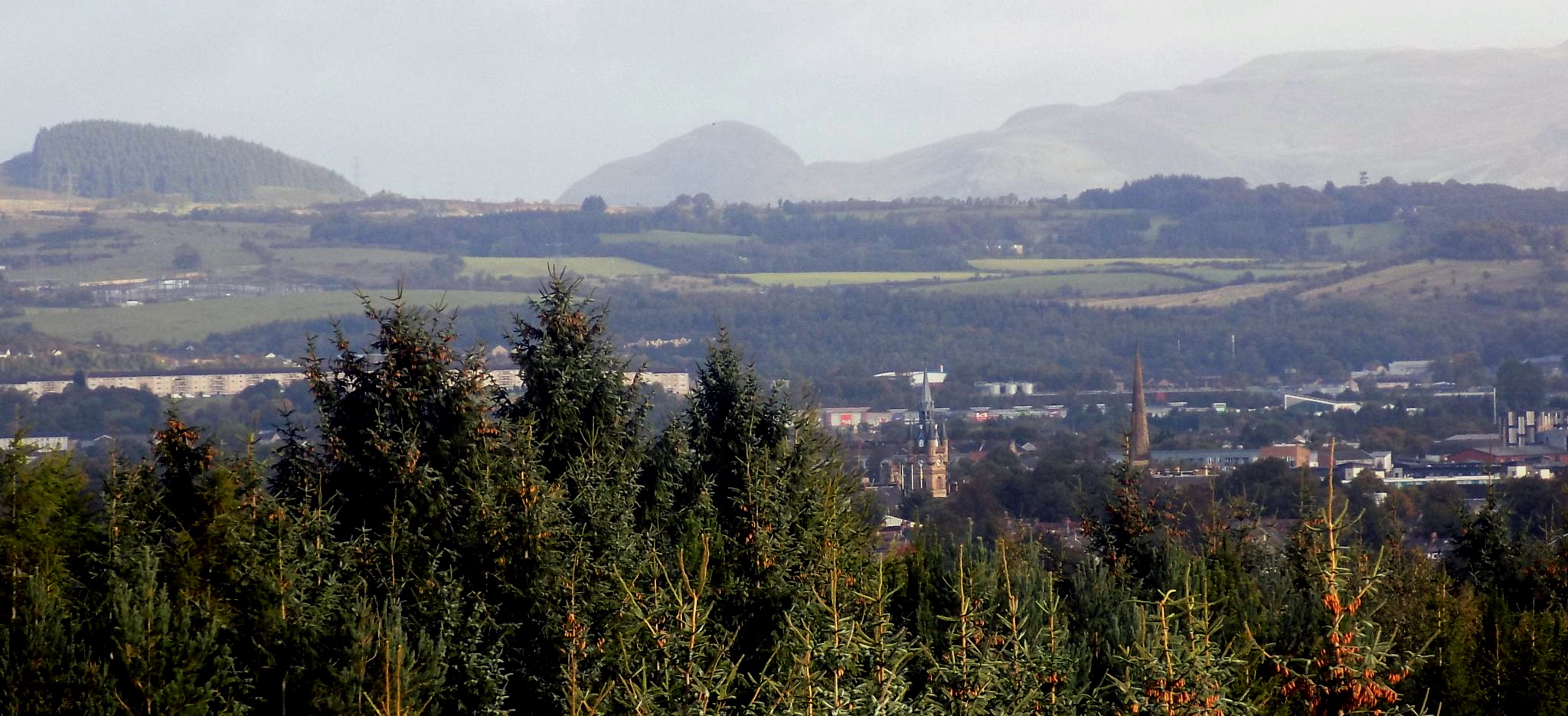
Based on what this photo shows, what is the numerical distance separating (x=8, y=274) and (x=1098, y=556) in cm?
18391

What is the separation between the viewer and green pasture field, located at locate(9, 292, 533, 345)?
160m

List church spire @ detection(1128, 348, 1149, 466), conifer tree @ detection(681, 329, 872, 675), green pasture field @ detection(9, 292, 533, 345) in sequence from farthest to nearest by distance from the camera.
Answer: green pasture field @ detection(9, 292, 533, 345) → church spire @ detection(1128, 348, 1149, 466) → conifer tree @ detection(681, 329, 872, 675)

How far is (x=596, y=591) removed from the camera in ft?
74.8

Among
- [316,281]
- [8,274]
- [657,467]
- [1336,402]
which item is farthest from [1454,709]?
[8,274]

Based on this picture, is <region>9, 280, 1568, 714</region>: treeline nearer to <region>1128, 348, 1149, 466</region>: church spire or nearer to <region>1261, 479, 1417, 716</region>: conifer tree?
<region>1261, 479, 1417, 716</region>: conifer tree

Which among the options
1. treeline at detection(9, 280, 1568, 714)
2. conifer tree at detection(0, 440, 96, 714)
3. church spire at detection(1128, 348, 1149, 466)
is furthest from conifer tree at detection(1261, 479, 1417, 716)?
church spire at detection(1128, 348, 1149, 466)

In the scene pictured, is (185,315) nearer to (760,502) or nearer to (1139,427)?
(1139,427)

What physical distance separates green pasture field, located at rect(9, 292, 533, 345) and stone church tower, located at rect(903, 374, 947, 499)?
132 feet

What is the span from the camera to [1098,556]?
32281mm

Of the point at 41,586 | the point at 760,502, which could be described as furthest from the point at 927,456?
the point at 41,586

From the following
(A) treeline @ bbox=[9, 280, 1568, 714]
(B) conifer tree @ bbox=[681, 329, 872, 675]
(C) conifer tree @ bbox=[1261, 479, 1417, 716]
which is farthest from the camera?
(B) conifer tree @ bbox=[681, 329, 872, 675]

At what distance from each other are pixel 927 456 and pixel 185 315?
7488cm

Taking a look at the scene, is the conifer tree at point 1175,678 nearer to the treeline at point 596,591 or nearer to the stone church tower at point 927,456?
→ the treeline at point 596,591

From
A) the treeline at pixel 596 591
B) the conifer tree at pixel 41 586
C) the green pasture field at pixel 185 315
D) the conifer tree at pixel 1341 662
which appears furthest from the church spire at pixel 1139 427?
the conifer tree at pixel 1341 662
